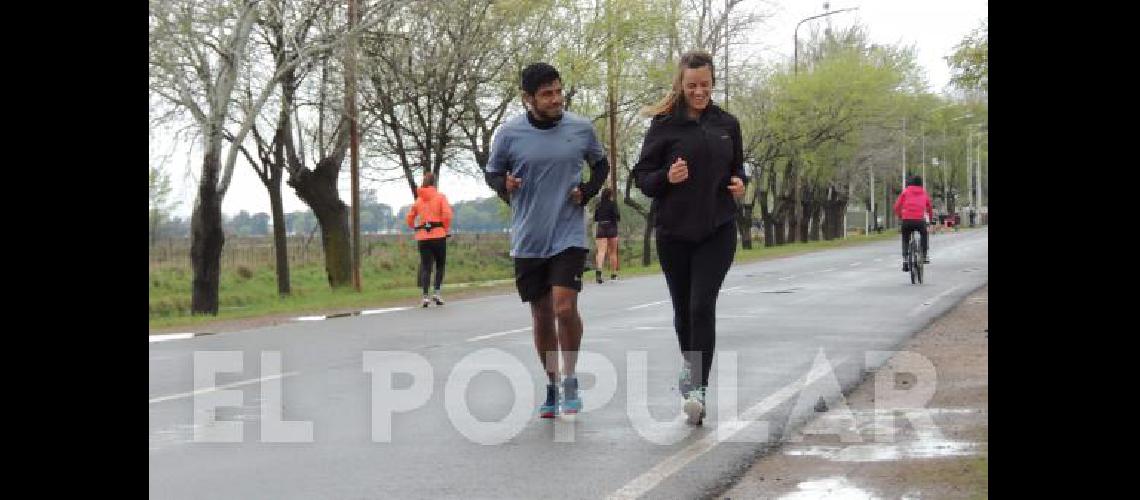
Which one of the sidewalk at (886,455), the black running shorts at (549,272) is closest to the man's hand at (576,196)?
the black running shorts at (549,272)

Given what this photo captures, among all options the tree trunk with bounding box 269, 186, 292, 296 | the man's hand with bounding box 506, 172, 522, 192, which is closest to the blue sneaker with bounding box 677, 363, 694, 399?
the man's hand with bounding box 506, 172, 522, 192

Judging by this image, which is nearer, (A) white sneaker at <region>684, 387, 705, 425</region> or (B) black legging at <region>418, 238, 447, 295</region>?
(A) white sneaker at <region>684, 387, 705, 425</region>

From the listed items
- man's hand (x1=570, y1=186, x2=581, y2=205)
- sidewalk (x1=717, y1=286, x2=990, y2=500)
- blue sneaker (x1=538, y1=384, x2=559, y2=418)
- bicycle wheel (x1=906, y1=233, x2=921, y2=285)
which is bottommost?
sidewalk (x1=717, y1=286, x2=990, y2=500)

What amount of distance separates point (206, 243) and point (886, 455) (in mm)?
22651

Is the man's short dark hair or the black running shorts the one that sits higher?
the man's short dark hair

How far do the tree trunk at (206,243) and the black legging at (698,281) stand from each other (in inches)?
796

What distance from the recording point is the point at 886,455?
277 inches

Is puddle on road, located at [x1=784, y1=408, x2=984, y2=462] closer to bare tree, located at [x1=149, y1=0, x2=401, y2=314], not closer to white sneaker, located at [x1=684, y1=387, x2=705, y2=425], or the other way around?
white sneaker, located at [x1=684, y1=387, x2=705, y2=425]

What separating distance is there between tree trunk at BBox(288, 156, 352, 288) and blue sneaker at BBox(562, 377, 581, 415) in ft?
93.6

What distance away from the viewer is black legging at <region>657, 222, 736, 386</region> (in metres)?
7.94

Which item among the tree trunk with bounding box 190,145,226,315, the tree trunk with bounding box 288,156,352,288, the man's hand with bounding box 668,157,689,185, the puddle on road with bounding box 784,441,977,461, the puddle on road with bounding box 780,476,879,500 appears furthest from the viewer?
the tree trunk with bounding box 288,156,352,288

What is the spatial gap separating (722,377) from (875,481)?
423 centimetres
